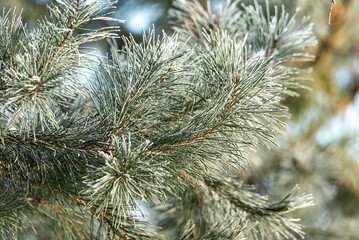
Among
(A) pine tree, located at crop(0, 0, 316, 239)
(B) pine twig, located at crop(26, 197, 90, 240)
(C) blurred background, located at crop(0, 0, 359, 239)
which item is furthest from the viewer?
(C) blurred background, located at crop(0, 0, 359, 239)

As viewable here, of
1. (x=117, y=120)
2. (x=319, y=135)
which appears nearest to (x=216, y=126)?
(x=117, y=120)

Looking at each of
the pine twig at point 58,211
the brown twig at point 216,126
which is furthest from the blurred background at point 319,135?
the brown twig at point 216,126

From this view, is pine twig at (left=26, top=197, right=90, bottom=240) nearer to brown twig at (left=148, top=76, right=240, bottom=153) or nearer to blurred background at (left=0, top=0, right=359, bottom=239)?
brown twig at (left=148, top=76, right=240, bottom=153)

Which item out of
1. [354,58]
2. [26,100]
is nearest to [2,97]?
[26,100]

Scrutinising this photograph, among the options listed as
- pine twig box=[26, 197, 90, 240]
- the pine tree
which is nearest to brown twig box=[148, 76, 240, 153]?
the pine tree

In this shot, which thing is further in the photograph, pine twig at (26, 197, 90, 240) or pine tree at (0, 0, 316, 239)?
pine twig at (26, 197, 90, 240)

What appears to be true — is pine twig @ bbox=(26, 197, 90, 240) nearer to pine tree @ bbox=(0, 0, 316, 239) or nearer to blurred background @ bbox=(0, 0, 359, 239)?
pine tree @ bbox=(0, 0, 316, 239)

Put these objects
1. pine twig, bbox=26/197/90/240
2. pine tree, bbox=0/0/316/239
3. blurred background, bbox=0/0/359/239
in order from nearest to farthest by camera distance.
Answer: pine tree, bbox=0/0/316/239 → pine twig, bbox=26/197/90/240 → blurred background, bbox=0/0/359/239

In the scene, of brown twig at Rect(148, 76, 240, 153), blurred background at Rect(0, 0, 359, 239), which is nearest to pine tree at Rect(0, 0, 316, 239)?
brown twig at Rect(148, 76, 240, 153)
